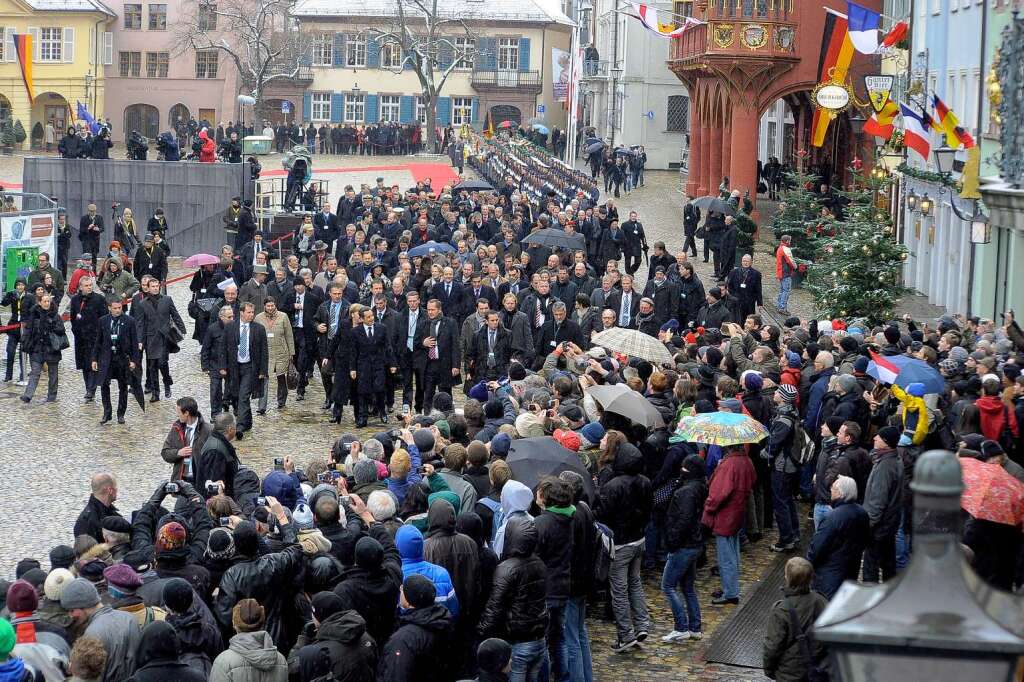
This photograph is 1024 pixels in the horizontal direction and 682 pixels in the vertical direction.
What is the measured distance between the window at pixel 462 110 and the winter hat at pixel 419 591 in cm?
7955

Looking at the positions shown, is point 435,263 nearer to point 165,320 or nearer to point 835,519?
point 165,320

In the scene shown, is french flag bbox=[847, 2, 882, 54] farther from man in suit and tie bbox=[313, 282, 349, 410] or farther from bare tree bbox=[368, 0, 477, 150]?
bare tree bbox=[368, 0, 477, 150]

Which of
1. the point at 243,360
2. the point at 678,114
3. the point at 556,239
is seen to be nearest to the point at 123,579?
the point at 243,360

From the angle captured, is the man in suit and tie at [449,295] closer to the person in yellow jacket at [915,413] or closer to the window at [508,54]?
the person in yellow jacket at [915,413]

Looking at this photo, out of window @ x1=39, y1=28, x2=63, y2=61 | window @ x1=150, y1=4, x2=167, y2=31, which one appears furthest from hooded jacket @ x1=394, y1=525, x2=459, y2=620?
window @ x1=150, y1=4, x2=167, y2=31

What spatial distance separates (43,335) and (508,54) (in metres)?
69.3

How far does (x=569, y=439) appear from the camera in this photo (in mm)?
11820

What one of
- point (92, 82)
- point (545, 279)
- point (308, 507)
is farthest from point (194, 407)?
point (92, 82)

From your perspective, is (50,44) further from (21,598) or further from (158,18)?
(21,598)

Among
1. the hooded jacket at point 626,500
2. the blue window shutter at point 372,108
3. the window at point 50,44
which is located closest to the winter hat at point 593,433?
the hooded jacket at point 626,500

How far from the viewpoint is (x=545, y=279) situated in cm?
2027

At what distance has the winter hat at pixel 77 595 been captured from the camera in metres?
8.12

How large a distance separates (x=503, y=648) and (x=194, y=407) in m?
6.14

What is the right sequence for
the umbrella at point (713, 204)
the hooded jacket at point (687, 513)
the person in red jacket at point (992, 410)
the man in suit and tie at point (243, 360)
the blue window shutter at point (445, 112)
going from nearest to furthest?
the hooded jacket at point (687, 513), the person in red jacket at point (992, 410), the man in suit and tie at point (243, 360), the umbrella at point (713, 204), the blue window shutter at point (445, 112)
